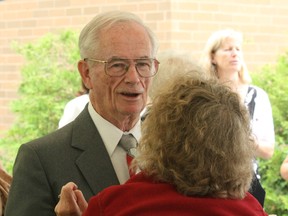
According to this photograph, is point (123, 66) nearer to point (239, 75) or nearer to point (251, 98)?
point (251, 98)

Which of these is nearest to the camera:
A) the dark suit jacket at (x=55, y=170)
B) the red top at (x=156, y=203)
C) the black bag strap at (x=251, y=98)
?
the red top at (x=156, y=203)

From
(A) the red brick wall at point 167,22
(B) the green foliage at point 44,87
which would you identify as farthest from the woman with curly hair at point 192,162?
(B) the green foliage at point 44,87

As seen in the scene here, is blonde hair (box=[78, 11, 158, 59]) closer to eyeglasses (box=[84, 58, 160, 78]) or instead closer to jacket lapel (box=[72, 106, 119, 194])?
eyeglasses (box=[84, 58, 160, 78])

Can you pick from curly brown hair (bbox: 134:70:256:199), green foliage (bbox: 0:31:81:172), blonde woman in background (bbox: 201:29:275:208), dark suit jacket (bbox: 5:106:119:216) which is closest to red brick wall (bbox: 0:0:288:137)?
green foliage (bbox: 0:31:81:172)

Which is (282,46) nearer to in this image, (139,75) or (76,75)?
(76,75)

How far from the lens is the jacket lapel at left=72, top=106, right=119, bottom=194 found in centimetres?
316

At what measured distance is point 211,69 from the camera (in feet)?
22.4

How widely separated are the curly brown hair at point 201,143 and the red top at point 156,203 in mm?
26

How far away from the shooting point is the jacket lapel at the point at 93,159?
316cm

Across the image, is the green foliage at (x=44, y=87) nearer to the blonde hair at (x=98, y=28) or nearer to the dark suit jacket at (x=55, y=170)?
the blonde hair at (x=98, y=28)

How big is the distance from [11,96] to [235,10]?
2.83 m

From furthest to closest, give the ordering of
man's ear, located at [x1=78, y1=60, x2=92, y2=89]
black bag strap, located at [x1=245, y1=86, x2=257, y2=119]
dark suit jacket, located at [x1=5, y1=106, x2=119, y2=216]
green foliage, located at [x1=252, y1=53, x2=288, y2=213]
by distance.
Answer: green foliage, located at [x1=252, y1=53, x2=288, y2=213] < black bag strap, located at [x1=245, y1=86, x2=257, y2=119] < man's ear, located at [x1=78, y1=60, x2=92, y2=89] < dark suit jacket, located at [x1=5, y1=106, x2=119, y2=216]

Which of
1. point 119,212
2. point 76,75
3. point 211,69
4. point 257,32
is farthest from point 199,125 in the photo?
point 257,32

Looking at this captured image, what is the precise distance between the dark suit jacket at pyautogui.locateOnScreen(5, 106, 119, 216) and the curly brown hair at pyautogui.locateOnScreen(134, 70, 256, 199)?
0.53 metres
